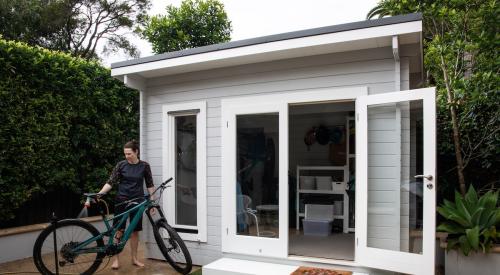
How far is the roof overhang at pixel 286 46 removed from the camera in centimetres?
366

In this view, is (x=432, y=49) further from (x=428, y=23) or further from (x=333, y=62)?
(x=333, y=62)

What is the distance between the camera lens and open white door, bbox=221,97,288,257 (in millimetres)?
4312

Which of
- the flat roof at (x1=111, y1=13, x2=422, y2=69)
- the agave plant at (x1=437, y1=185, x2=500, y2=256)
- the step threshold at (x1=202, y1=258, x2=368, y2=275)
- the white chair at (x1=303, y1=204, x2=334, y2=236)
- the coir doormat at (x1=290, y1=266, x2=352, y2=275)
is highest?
the flat roof at (x1=111, y1=13, x2=422, y2=69)

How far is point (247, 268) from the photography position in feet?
13.7

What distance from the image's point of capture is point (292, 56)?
14.3 feet

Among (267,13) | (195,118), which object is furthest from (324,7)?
(195,118)

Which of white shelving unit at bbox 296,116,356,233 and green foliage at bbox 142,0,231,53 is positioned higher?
green foliage at bbox 142,0,231,53

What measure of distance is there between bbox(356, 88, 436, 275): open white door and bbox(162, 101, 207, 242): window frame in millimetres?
1889

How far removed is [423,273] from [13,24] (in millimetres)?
13332

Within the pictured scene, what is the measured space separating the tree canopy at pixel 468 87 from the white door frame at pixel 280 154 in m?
2.05

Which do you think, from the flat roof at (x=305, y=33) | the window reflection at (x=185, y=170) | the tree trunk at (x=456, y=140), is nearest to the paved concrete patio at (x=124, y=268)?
the window reflection at (x=185, y=170)

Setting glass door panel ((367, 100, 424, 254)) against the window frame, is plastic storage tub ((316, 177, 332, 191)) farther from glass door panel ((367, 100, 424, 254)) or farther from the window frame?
glass door panel ((367, 100, 424, 254))

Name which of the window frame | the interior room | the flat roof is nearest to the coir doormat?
the interior room

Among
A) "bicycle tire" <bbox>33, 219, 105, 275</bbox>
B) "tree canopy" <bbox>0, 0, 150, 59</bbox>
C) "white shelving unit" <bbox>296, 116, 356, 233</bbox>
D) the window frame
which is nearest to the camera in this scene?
"bicycle tire" <bbox>33, 219, 105, 275</bbox>
